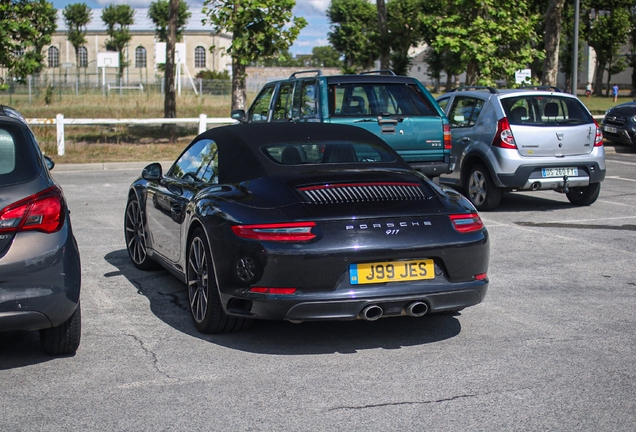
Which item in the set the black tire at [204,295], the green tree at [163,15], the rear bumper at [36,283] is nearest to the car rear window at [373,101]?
the black tire at [204,295]

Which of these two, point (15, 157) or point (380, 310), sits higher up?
point (15, 157)

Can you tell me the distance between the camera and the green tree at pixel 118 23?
9925cm

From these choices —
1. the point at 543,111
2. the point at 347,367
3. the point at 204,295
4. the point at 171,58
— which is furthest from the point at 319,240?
the point at 171,58

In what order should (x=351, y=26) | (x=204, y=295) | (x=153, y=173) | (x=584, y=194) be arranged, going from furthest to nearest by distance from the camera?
(x=351, y=26), (x=584, y=194), (x=153, y=173), (x=204, y=295)

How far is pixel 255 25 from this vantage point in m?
22.5

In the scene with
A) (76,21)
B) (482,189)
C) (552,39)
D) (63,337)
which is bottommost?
(63,337)

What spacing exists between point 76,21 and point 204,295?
101746 millimetres

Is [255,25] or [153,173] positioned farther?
[255,25]

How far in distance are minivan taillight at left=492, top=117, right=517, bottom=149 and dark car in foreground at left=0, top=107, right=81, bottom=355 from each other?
7636mm

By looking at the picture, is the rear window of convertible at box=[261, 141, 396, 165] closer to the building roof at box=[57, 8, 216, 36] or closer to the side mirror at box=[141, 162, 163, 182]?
the side mirror at box=[141, 162, 163, 182]

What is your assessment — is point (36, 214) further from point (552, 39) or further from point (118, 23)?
point (118, 23)

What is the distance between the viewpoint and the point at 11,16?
72.7 ft

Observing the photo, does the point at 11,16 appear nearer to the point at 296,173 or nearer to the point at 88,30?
the point at 296,173

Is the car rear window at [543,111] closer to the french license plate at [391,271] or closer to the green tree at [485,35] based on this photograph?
the french license plate at [391,271]
